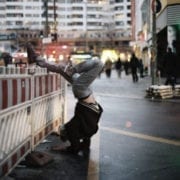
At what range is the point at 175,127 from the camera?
38.3 ft

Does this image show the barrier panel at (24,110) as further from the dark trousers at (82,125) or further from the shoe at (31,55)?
the dark trousers at (82,125)

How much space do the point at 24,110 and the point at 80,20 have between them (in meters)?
A: 177

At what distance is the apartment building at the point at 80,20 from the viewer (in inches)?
6186

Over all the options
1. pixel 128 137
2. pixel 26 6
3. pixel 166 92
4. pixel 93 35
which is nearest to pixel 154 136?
pixel 128 137

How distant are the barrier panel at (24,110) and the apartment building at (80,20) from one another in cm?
13808

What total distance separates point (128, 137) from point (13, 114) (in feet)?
12.4

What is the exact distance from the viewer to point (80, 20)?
183 meters

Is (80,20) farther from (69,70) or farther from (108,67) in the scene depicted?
(69,70)

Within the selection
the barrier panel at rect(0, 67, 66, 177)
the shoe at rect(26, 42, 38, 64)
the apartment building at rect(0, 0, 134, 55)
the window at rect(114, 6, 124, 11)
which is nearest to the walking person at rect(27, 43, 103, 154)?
the shoe at rect(26, 42, 38, 64)

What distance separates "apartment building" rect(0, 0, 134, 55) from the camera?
157 m

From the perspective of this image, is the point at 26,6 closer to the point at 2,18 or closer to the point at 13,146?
the point at 2,18

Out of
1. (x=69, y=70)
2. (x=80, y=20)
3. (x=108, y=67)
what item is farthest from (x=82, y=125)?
(x=80, y=20)

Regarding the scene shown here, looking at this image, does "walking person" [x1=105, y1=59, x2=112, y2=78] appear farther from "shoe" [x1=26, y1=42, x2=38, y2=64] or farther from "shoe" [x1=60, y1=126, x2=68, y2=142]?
"shoe" [x1=26, y1=42, x2=38, y2=64]

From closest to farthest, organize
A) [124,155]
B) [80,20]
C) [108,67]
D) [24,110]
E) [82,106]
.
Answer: [24,110] → [124,155] → [82,106] → [108,67] → [80,20]
